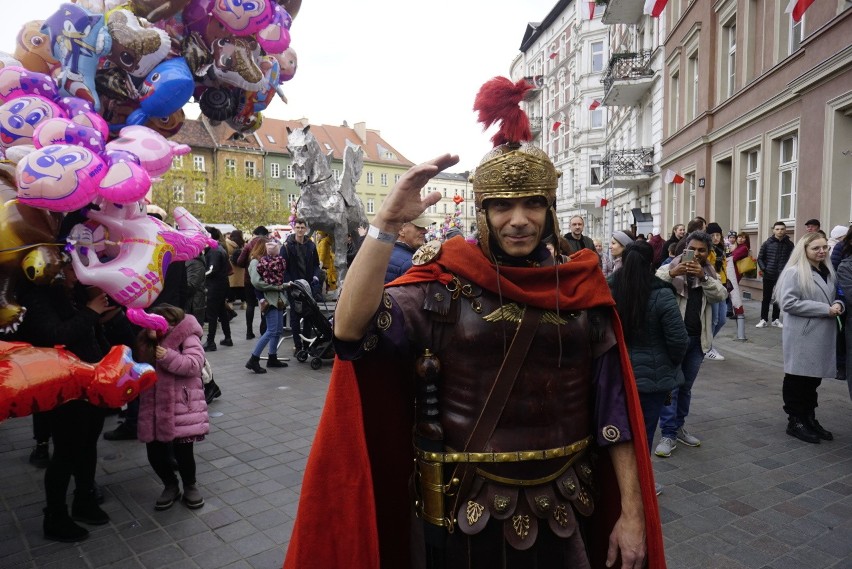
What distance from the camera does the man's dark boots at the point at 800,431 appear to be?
210 inches

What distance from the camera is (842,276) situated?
203 inches

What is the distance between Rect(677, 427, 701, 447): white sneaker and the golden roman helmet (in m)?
4.18

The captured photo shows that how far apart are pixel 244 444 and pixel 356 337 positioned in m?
4.25

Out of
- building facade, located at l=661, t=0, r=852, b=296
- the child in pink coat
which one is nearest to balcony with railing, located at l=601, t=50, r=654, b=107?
building facade, located at l=661, t=0, r=852, b=296

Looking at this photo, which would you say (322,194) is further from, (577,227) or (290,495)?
(290,495)

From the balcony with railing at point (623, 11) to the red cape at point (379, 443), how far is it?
78.9ft

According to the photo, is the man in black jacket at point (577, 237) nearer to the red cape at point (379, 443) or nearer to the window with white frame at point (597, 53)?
the red cape at point (379, 443)

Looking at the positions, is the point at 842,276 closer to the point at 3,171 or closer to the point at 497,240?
the point at 497,240

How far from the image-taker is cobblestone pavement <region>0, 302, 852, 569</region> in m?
3.45

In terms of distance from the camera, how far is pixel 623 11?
76.6 feet

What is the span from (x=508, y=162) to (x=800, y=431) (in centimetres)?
517

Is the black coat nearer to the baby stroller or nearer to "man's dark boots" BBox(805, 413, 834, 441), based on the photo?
"man's dark boots" BBox(805, 413, 834, 441)

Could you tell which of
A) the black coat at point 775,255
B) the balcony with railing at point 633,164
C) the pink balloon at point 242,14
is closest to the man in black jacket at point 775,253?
the black coat at point 775,255

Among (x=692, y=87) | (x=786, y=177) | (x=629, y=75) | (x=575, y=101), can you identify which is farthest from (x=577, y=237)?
(x=575, y=101)
